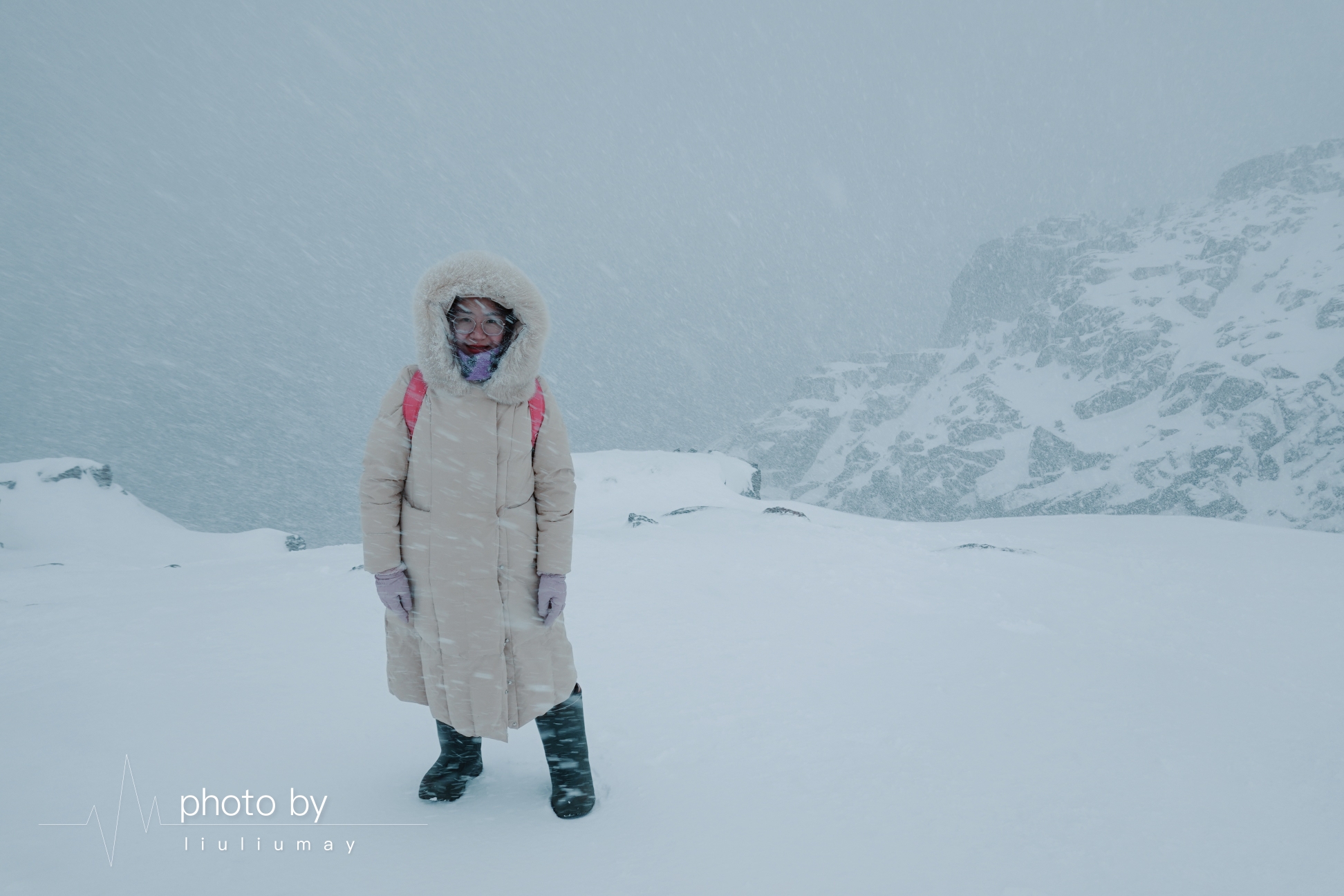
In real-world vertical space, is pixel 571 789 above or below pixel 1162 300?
below

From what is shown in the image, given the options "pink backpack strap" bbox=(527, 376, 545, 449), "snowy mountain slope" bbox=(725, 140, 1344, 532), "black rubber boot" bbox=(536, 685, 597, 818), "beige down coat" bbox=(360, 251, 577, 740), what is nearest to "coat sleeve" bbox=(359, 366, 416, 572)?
"beige down coat" bbox=(360, 251, 577, 740)

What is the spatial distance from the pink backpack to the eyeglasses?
261mm

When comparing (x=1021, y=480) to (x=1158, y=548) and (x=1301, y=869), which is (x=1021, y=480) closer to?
(x=1158, y=548)

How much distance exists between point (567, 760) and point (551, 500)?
1.14 m

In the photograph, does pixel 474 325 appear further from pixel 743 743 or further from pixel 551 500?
pixel 743 743

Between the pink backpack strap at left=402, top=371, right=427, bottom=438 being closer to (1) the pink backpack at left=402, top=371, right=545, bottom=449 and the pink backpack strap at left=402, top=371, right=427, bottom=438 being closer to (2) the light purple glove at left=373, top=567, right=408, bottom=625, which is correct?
(1) the pink backpack at left=402, top=371, right=545, bottom=449

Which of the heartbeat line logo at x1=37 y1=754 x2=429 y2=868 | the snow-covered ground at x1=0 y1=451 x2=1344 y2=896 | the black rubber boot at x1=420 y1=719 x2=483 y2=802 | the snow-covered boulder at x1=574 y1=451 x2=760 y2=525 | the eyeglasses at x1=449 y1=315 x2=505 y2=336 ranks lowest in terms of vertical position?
the snow-covered boulder at x1=574 y1=451 x2=760 y2=525

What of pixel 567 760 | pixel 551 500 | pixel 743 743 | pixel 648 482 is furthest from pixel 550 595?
pixel 648 482

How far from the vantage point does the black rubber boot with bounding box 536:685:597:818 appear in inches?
102

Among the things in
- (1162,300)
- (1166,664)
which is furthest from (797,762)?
(1162,300)

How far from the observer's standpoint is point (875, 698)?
403 cm

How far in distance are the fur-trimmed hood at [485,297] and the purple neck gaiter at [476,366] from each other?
0.02 metres

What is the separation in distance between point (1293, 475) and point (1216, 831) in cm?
19412

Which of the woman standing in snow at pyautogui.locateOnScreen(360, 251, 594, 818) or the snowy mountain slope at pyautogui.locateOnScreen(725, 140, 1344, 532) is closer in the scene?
the woman standing in snow at pyautogui.locateOnScreen(360, 251, 594, 818)
